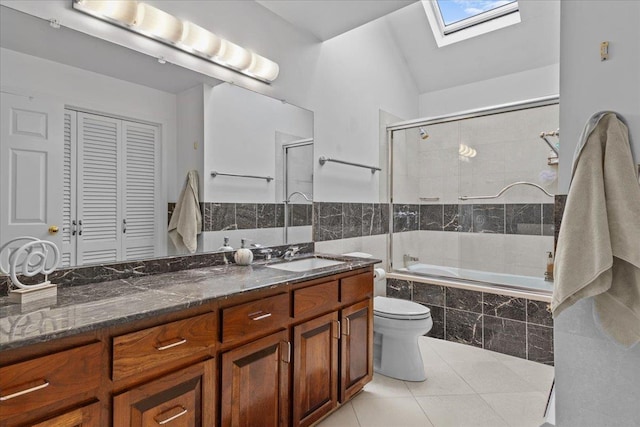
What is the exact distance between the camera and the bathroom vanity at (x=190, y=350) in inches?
37.9

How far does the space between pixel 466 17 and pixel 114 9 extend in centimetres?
334

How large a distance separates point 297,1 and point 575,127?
1812 millimetres

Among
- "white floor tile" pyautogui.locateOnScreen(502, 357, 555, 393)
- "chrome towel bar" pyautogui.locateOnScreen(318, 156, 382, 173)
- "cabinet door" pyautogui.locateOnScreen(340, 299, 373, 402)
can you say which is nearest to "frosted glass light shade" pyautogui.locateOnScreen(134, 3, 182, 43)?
"chrome towel bar" pyautogui.locateOnScreen(318, 156, 382, 173)

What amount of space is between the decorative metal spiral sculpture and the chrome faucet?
311 cm

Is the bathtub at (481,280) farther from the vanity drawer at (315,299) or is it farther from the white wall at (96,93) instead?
the white wall at (96,93)

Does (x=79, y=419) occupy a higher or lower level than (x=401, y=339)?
higher

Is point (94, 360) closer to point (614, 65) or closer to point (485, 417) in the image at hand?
point (485, 417)

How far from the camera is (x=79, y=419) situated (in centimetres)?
101

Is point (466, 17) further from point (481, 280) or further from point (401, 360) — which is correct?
point (401, 360)

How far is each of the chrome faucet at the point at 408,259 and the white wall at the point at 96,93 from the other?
2642 mm

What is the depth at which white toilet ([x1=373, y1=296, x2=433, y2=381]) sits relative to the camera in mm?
2449

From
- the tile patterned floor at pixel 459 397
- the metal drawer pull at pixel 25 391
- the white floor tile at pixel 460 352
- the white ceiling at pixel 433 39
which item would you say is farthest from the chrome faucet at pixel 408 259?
the metal drawer pull at pixel 25 391

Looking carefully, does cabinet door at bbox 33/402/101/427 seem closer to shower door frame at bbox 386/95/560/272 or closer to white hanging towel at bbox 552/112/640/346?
white hanging towel at bbox 552/112/640/346

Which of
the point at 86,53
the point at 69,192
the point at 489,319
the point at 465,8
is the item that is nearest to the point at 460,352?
the point at 489,319
